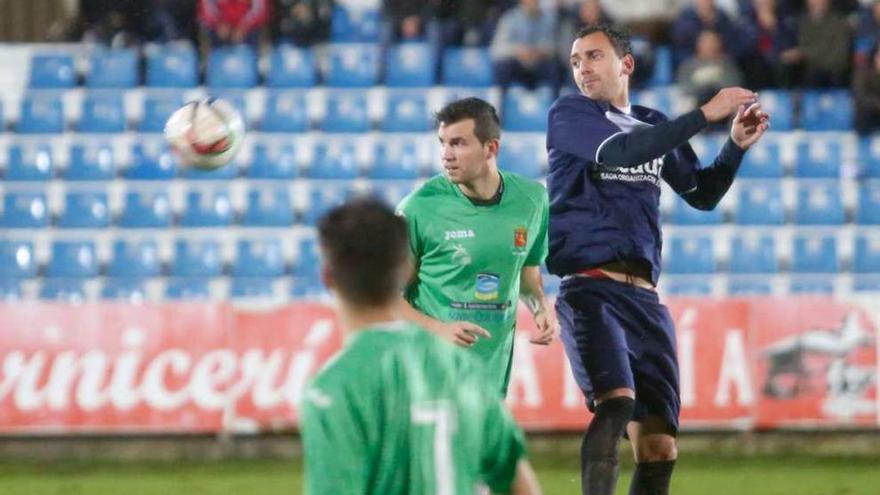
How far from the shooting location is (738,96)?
635 centimetres

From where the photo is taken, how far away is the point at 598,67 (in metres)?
7.02

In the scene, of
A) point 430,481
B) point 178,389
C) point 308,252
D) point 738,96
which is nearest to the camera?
point 430,481

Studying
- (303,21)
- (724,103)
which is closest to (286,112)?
(303,21)

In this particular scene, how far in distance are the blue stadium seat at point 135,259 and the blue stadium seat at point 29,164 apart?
52.9 inches

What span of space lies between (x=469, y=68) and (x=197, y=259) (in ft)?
11.1

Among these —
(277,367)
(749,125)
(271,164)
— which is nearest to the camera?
(749,125)

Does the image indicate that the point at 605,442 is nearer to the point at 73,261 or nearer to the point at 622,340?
the point at 622,340

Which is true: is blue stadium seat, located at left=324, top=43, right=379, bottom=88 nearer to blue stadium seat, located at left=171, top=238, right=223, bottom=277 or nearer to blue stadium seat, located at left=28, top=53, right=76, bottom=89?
blue stadium seat, located at left=171, top=238, right=223, bottom=277

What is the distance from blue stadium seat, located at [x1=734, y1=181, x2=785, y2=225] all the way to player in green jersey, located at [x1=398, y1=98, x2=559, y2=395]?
8.90 m

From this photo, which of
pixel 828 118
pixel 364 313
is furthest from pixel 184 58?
pixel 364 313

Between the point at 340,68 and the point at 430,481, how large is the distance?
1347cm

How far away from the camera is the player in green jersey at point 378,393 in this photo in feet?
11.6

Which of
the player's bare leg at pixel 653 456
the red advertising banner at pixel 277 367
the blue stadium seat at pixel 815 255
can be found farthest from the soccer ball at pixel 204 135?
the blue stadium seat at pixel 815 255

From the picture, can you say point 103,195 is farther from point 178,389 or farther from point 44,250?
point 178,389
